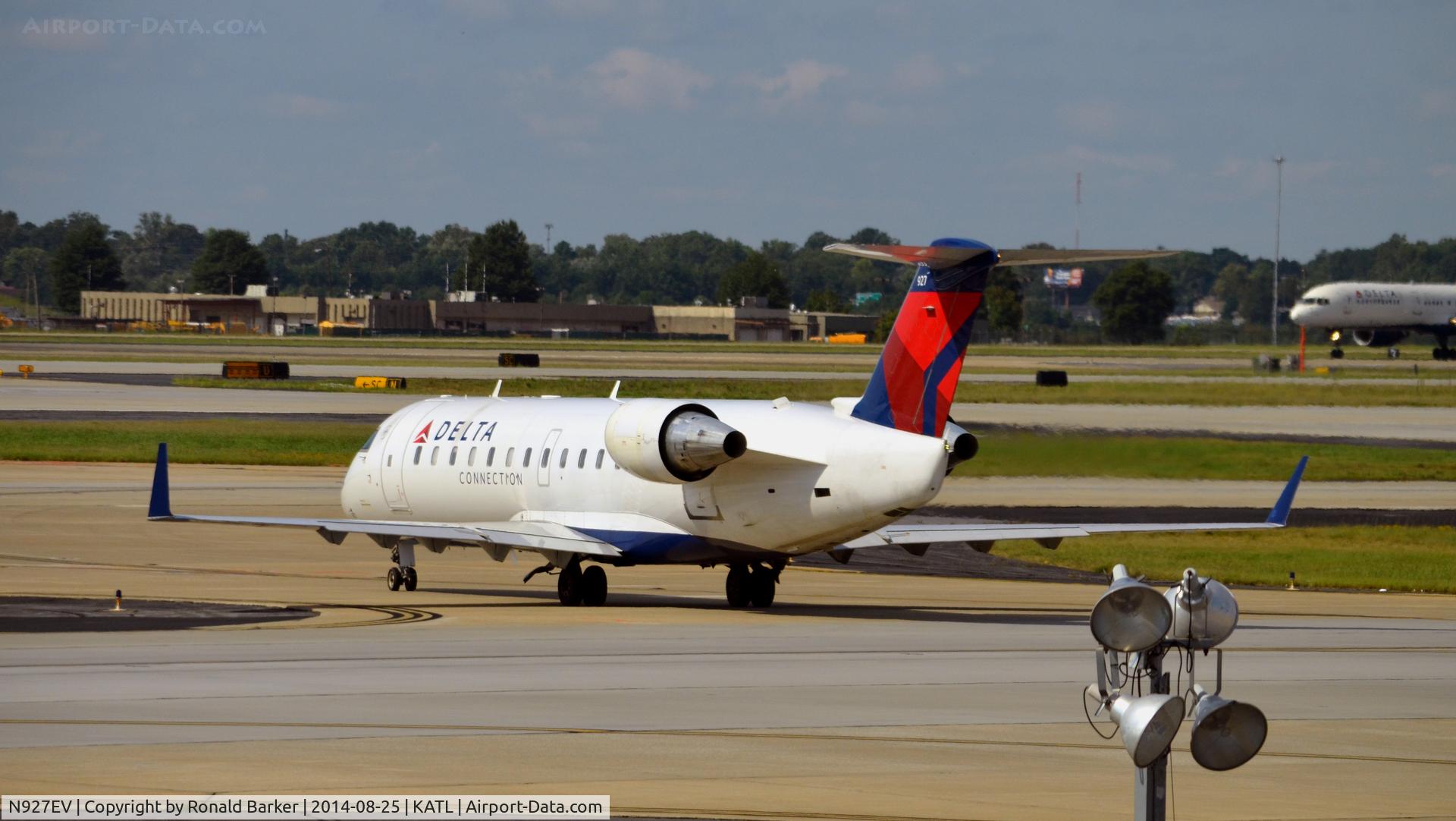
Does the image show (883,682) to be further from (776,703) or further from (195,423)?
(195,423)

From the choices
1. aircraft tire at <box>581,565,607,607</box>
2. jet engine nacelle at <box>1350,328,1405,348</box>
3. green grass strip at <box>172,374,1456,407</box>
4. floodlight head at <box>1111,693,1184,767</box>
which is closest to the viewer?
floodlight head at <box>1111,693,1184,767</box>

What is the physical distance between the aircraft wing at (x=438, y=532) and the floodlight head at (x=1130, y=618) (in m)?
20.7

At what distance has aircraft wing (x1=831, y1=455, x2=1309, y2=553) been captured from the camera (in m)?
30.7

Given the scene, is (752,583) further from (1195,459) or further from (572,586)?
(1195,459)

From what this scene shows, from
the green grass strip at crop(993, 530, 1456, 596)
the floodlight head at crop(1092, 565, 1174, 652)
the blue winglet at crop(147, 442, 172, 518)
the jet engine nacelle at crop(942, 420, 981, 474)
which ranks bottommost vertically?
the green grass strip at crop(993, 530, 1456, 596)

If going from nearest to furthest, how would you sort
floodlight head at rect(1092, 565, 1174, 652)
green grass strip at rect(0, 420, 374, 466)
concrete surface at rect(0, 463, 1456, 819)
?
floodlight head at rect(1092, 565, 1174, 652)
concrete surface at rect(0, 463, 1456, 819)
green grass strip at rect(0, 420, 374, 466)

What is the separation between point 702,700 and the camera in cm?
2102

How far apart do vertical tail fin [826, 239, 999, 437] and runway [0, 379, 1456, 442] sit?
128 feet

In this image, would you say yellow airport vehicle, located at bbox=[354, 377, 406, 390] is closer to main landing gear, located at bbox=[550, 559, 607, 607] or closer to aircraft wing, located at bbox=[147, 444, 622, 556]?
aircraft wing, located at bbox=[147, 444, 622, 556]

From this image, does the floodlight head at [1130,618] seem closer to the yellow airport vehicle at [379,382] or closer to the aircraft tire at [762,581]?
the aircraft tire at [762,581]

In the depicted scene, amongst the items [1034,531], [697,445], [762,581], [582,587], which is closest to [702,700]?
[697,445]

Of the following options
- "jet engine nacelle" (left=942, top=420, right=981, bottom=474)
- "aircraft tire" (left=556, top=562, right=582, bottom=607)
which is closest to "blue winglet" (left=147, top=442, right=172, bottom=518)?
"aircraft tire" (left=556, top=562, right=582, bottom=607)

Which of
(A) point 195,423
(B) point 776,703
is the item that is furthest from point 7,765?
(A) point 195,423

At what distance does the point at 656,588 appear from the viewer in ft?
118
